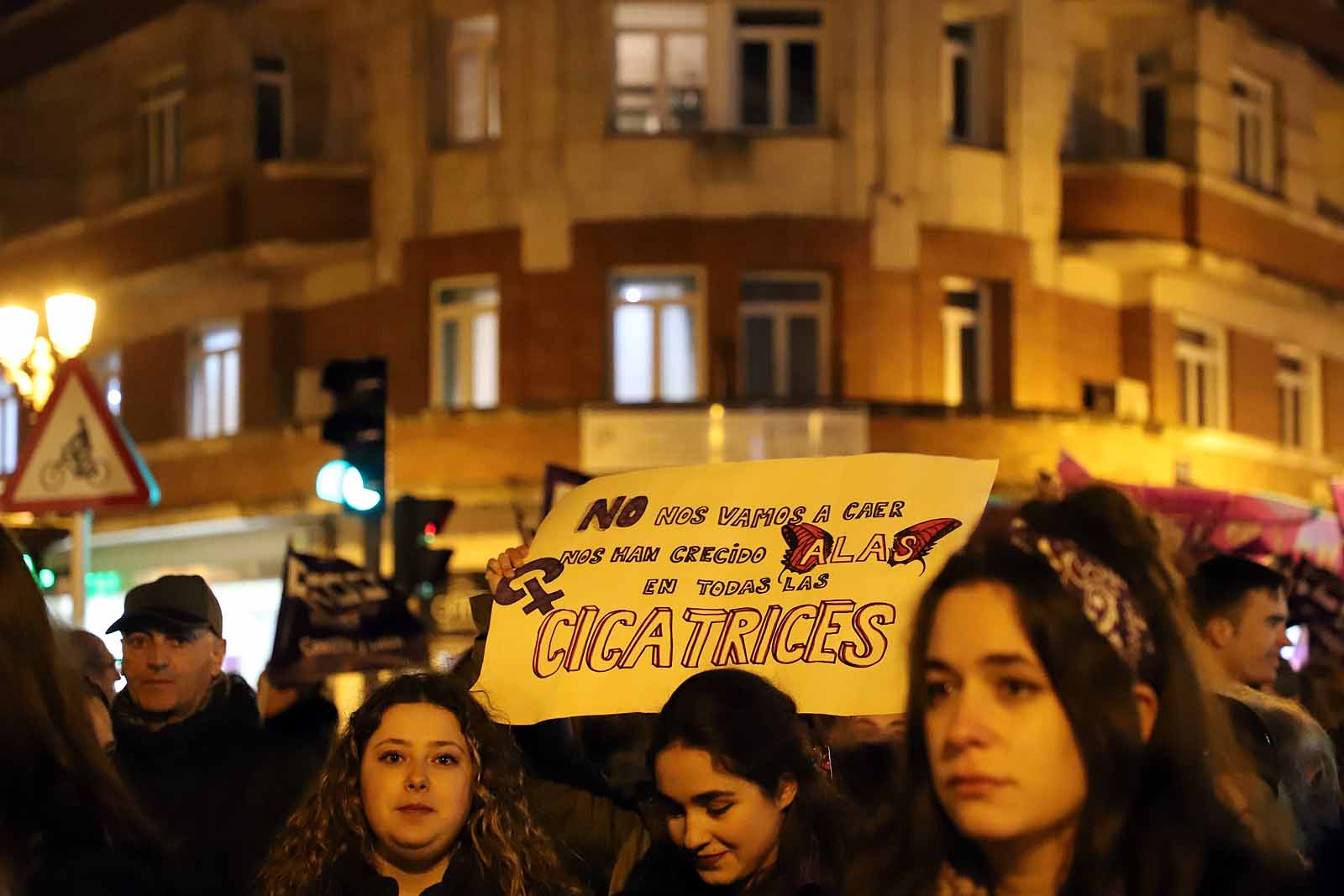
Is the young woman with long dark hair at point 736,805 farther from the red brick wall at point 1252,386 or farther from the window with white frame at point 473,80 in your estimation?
the red brick wall at point 1252,386

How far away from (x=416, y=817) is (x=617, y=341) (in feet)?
56.1

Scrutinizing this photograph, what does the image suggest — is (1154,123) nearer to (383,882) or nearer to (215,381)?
(215,381)

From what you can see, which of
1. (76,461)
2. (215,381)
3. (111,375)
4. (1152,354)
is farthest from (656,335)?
(76,461)

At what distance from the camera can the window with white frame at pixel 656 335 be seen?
70.6 ft

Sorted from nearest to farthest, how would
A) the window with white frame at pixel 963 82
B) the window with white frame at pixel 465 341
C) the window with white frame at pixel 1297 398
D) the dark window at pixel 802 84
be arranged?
the dark window at pixel 802 84
the window with white frame at pixel 465 341
the window with white frame at pixel 963 82
the window with white frame at pixel 1297 398

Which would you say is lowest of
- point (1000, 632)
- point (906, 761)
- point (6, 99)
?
point (906, 761)

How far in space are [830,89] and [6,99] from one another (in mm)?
12018

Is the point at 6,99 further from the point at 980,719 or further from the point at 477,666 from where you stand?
the point at 980,719

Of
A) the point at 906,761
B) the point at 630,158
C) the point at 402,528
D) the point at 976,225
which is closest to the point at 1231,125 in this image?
the point at 976,225

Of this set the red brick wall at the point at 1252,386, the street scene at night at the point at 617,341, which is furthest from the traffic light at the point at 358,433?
the red brick wall at the point at 1252,386

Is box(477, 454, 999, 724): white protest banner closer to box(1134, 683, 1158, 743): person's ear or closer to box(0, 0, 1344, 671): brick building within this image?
box(1134, 683, 1158, 743): person's ear

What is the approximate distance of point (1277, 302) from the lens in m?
25.9

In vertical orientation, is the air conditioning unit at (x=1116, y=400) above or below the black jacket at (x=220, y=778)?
above

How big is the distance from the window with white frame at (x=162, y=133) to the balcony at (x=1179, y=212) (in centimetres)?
1004
